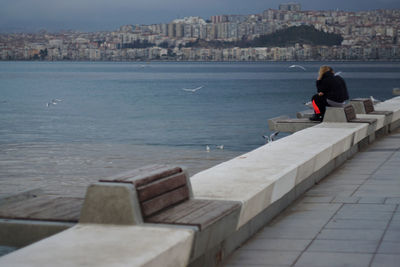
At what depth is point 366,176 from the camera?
11.2 meters

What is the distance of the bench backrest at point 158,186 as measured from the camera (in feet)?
18.9

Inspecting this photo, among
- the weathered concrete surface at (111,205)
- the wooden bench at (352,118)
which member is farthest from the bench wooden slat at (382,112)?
the weathered concrete surface at (111,205)

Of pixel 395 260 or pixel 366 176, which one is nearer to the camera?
pixel 395 260

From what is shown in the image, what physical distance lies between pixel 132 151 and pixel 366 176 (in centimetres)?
2339

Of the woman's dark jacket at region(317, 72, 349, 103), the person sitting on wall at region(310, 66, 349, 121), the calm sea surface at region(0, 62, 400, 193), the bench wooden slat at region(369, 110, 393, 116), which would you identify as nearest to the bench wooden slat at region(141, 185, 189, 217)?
the calm sea surface at region(0, 62, 400, 193)

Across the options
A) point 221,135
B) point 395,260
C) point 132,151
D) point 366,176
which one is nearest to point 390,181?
point 366,176

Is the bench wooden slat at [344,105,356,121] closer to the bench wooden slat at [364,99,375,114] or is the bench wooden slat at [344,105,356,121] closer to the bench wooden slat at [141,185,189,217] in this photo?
the bench wooden slat at [364,99,375,114]

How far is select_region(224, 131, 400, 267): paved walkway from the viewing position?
6.52 meters

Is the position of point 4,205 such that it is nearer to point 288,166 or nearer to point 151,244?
point 151,244

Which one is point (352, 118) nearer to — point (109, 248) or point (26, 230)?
point (26, 230)

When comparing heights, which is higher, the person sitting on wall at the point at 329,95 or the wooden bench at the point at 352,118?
the person sitting on wall at the point at 329,95

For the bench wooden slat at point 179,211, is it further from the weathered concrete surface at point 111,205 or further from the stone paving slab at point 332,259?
the stone paving slab at point 332,259

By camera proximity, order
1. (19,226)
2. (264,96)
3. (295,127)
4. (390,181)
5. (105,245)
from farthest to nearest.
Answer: (264,96), (295,127), (390,181), (19,226), (105,245)

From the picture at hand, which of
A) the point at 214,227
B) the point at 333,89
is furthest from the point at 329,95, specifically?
the point at 214,227
